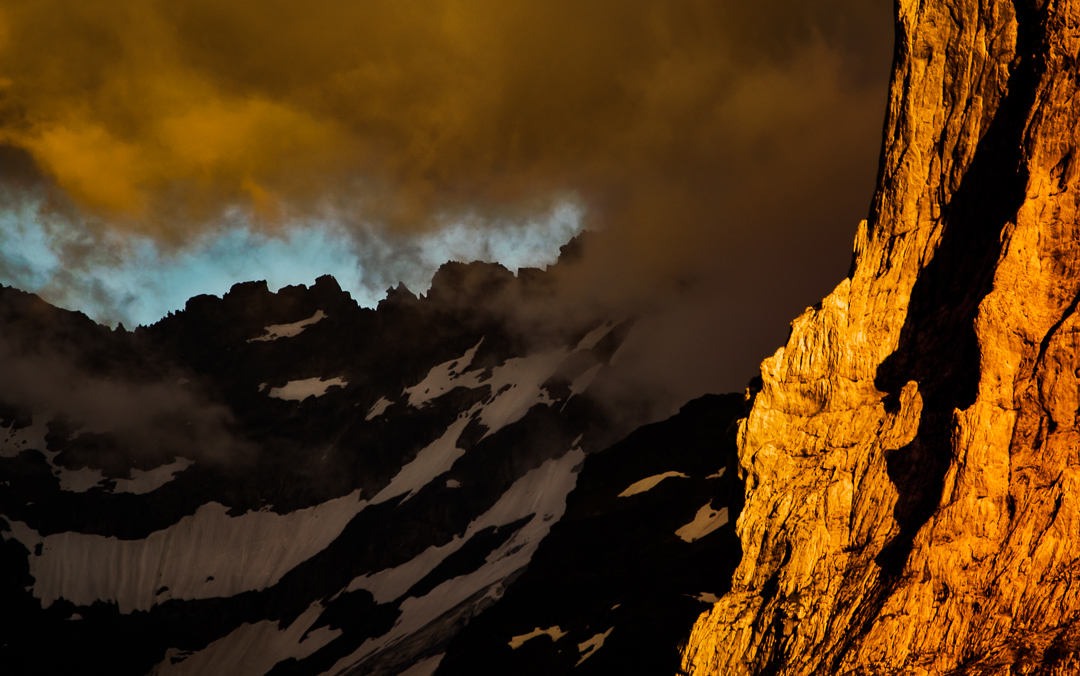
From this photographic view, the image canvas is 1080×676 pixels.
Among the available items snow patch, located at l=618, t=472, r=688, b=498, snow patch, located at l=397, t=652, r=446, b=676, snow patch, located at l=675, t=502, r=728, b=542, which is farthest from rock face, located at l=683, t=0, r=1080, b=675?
snow patch, located at l=397, t=652, r=446, b=676

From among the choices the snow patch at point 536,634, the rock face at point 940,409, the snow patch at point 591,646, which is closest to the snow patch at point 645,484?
the snow patch at point 536,634

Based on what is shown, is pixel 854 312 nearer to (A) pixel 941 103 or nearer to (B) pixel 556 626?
(A) pixel 941 103

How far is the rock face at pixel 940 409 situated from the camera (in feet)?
63.6

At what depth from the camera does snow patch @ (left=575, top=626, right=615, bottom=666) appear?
109m

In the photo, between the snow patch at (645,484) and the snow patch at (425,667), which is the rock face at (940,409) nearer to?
the snow patch at (645,484)

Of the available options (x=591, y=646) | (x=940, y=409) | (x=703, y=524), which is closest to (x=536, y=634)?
(x=591, y=646)

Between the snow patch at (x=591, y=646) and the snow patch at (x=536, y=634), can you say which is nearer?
the snow patch at (x=591, y=646)

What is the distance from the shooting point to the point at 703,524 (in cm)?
14225

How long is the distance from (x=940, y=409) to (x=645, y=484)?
148 metres

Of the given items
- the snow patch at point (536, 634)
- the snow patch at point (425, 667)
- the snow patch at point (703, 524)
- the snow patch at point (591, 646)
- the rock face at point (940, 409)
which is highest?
the snow patch at point (425, 667)

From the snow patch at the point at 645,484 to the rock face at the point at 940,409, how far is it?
141570mm

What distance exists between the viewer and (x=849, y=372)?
25.8 metres

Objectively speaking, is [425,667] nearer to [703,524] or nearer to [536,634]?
[536,634]

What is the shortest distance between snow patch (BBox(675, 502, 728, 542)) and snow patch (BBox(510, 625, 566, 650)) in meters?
27.2
